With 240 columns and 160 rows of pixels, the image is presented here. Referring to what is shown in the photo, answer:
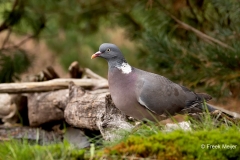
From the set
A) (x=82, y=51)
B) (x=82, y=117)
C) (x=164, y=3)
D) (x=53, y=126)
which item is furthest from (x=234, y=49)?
(x=82, y=51)

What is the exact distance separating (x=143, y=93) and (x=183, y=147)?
92 cm

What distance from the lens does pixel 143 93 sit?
3.18 meters

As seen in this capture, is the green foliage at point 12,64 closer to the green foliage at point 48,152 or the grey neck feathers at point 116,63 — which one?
the grey neck feathers at point 116,63

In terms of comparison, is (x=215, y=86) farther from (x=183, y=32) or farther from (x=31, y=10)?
(x=31, y=10)

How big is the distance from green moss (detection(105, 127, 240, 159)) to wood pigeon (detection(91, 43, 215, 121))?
0.73 metres

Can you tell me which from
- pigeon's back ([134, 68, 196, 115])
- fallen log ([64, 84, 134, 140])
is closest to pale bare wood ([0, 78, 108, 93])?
fallen log ([64, 84, 134, 140])

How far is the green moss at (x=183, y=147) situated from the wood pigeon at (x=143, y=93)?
729 millimetres

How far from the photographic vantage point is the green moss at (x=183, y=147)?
2293 millimetres

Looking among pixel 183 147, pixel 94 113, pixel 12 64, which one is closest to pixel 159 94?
pixel 94 113

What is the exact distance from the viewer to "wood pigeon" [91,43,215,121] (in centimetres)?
317

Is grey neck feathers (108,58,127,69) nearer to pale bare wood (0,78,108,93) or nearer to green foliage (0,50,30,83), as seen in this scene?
pale bare wood (0,78,108,93)

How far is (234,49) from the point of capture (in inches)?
163

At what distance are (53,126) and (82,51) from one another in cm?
285

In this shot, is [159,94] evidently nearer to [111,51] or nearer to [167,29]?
[111,51]
